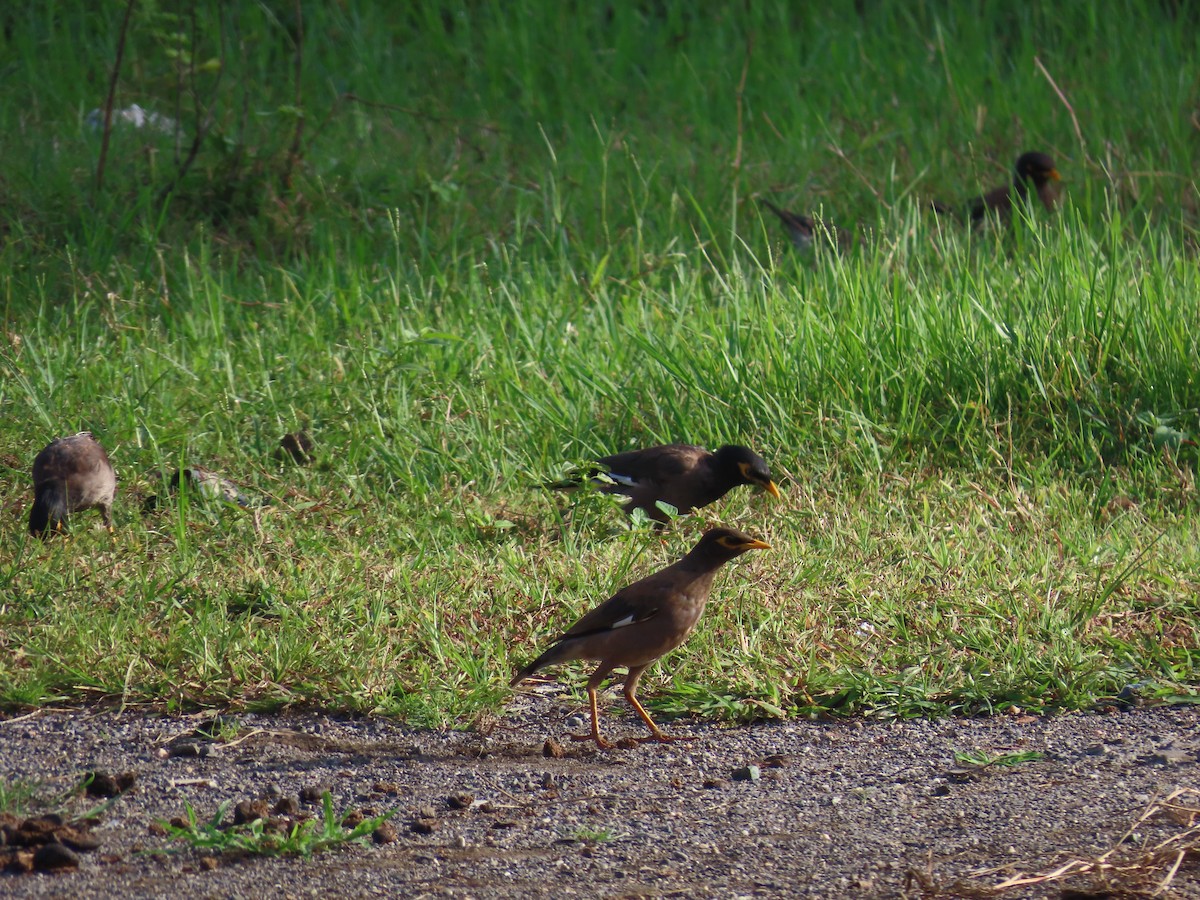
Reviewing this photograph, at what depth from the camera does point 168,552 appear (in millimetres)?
5434

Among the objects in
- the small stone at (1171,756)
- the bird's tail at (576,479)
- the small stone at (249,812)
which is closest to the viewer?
the small stone at (249,812)

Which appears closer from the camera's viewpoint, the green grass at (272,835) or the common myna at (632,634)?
the green grass at (272,835)

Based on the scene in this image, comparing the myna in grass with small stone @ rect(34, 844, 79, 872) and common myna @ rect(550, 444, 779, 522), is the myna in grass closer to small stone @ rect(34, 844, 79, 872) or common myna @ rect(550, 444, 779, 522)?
common myna @ rect(550, 444, 779, 522)

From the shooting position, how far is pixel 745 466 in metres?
5.88

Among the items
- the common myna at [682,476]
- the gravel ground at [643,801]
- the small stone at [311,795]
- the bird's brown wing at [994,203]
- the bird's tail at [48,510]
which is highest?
the bird's brown wing at [994,203]

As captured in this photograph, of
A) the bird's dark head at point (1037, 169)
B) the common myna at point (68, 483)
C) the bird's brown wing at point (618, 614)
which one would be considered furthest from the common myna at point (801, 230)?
the bird's brown wing at point (618, 614)

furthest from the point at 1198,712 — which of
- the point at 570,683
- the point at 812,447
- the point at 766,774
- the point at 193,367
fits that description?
the point at 193,367

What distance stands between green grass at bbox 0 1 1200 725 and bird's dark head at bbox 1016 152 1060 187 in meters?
0.25

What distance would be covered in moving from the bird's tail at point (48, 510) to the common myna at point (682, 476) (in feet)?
6.18

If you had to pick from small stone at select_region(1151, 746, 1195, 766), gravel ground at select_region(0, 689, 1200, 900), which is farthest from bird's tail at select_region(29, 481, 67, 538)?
small stone at select_region(1151, 746, 1195, 766)

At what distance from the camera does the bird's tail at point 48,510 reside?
5.42m

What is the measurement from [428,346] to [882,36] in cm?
651

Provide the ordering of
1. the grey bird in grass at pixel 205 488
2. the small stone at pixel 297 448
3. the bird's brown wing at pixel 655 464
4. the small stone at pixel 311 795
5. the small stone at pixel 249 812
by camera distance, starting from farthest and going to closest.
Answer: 1. the small stone at pixel 297 448
2. the bird's brown wing at pixel 655 464
3. the grey bird in grass at pixel 205 488
4. the small stone at pixel 311 795
5. the small stone at pixel 249 812

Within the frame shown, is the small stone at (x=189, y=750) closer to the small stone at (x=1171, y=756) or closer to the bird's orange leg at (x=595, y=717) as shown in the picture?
the bird's orange leg at (x=595, y=717)
